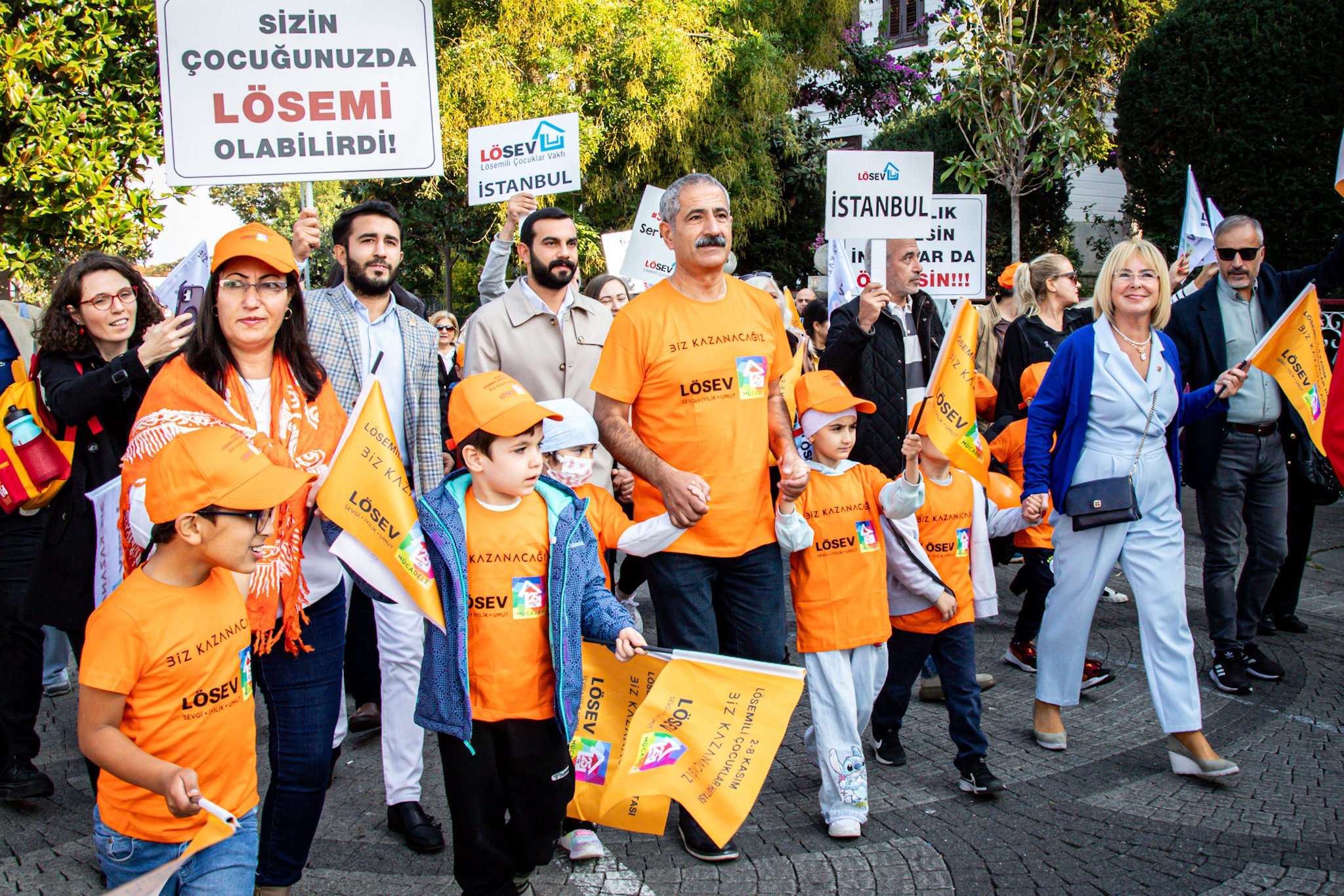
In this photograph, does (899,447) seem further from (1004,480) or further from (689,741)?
(689,741)

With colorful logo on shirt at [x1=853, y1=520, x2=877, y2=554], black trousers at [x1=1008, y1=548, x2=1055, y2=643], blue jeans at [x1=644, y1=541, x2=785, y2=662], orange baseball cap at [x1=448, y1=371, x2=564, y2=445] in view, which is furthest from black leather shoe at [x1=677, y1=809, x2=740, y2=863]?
black trousers at [x1=1008, y1=548, x2=1055, y2=643]

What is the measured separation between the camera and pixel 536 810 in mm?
3346

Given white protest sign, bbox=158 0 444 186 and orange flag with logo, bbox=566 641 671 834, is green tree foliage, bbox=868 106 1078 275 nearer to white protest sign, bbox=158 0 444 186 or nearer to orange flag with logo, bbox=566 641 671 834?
white protest sign, bbox=158 0 444 186

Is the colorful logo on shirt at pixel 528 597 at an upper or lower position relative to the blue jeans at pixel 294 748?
upper

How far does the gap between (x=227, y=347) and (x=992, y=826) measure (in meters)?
3.16

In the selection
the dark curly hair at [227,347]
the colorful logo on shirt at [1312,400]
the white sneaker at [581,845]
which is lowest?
the white sneaker at [581,845]

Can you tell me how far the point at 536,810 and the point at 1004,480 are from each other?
3.44 meters

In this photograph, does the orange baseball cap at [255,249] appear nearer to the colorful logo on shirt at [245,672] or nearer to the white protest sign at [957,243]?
→ the colorful logo on shirt at [245,672]

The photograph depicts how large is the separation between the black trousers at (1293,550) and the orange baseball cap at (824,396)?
359 centimetres

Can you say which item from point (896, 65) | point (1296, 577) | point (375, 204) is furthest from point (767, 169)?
point (375, 204)

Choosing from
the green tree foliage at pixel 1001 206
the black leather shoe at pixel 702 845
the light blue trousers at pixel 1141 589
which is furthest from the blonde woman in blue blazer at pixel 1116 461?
the green tree foliage at pixel 1001 206

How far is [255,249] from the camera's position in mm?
3314

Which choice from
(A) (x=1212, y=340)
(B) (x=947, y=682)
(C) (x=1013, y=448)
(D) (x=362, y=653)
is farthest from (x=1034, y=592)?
(D) (x=362, y=653)

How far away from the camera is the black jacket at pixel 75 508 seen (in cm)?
431
